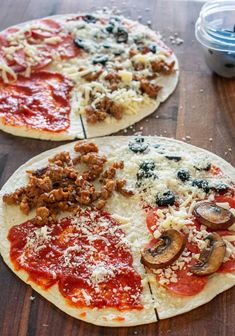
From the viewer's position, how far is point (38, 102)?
4.21m

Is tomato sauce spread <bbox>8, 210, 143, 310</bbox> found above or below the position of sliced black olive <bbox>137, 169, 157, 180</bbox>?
below

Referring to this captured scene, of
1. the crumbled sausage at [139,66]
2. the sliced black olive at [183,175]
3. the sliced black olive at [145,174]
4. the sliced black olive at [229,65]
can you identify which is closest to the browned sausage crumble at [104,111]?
the crumbled sausage at [139,66]

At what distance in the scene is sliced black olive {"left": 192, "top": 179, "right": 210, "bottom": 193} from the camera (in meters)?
3.53

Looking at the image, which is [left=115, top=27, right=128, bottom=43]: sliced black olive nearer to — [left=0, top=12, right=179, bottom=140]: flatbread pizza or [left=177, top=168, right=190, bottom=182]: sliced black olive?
[left=0, top=12, right=179, bottom=140]: flatbread pizza

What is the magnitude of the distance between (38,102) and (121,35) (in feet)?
3.53

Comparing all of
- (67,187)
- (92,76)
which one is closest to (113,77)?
Result: (92,76)

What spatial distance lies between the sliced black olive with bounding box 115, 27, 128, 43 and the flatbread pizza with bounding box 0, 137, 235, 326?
123 cm

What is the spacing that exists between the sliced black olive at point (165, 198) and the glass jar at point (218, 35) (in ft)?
4.91

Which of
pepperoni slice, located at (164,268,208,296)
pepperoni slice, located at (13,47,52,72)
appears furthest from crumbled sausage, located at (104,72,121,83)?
pepperoni slice, located at (164,268,208,296)

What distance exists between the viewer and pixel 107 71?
4.43m

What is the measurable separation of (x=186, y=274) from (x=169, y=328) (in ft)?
1.01

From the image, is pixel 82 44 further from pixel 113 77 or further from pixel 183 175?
pixel 183 175

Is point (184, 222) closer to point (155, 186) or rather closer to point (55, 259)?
point (155, 186)

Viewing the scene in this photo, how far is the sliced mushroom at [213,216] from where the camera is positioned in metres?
3.26
